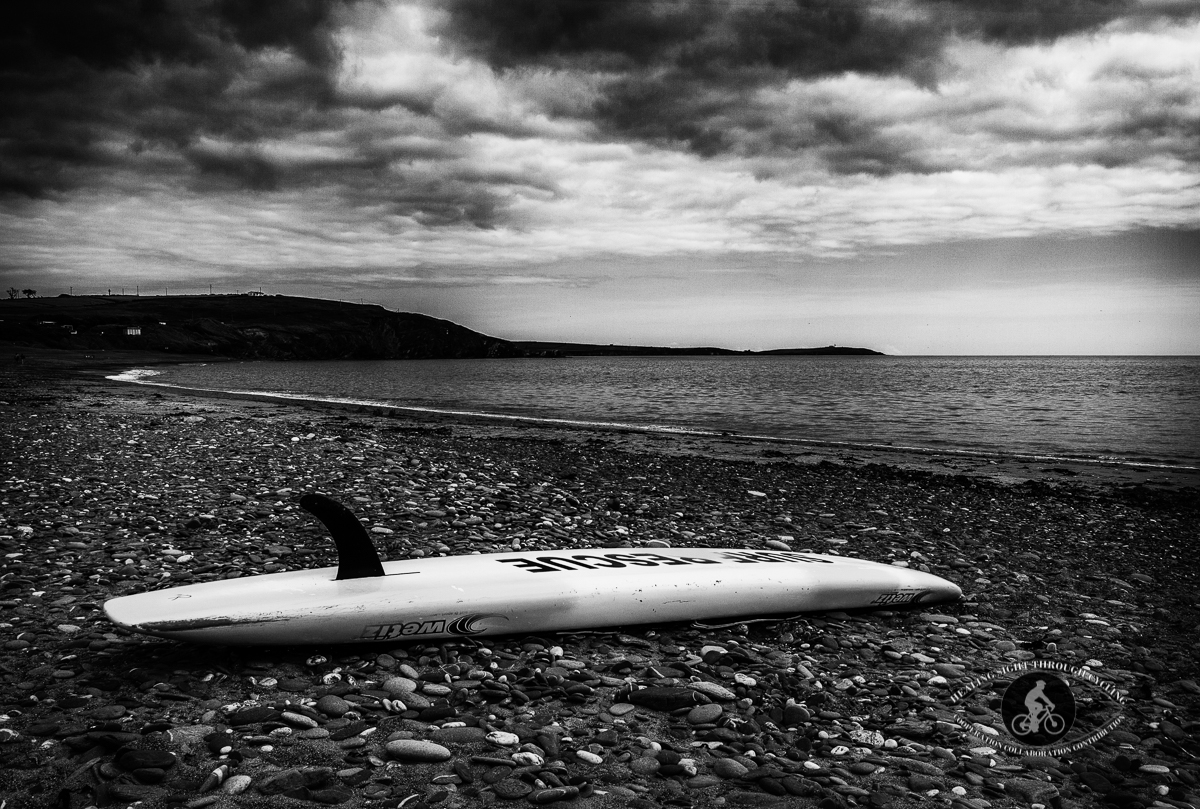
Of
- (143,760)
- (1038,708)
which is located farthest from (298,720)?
(1038,708)

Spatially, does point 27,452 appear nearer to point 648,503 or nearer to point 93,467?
point 93,467

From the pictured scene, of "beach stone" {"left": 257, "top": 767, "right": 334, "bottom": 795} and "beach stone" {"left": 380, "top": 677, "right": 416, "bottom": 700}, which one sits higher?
"beach stone" {"left": 257, "top": 767, "right": 334, "bottom": 795}

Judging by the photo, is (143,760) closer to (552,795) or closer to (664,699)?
(552,795)

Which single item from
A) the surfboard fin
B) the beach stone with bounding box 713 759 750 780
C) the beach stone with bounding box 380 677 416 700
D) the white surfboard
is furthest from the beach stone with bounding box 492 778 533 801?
the surfboard fin

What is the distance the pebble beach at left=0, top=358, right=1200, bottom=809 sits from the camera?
3561 millimetres

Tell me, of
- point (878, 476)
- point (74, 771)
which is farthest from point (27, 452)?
point (878, 476)

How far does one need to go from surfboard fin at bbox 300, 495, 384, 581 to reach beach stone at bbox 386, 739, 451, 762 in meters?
1.86

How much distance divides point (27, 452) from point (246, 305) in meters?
199

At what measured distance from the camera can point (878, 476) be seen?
52.1 ft

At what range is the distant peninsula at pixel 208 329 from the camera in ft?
368

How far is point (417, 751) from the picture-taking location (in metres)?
3.70

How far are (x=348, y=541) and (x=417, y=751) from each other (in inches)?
81.9

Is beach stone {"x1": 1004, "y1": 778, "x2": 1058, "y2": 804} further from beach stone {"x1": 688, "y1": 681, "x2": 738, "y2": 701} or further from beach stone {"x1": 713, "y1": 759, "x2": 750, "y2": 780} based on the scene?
beach stone {"x1": 688, "y1": 681, "x2": 738, "y2": 701}

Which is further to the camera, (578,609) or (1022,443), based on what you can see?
(1022,443)
